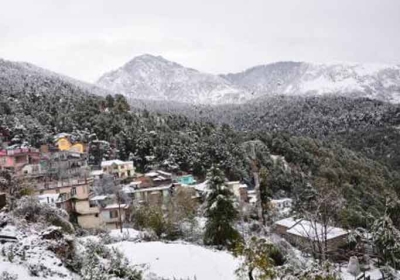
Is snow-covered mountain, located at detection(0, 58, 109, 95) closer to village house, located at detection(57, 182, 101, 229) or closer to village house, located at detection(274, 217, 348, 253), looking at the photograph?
village house, located at detection(57, 182, 101, 229)

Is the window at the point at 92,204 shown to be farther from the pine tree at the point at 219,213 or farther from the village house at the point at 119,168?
the village house at the point at 119,168

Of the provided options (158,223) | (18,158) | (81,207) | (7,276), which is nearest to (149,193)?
(81,207)

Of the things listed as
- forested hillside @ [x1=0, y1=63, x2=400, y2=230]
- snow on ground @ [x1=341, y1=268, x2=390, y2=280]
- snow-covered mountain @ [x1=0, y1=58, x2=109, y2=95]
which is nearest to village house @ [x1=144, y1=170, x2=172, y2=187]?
forested hillside @ [x1=0, y1=63, x2=400, y2=230]

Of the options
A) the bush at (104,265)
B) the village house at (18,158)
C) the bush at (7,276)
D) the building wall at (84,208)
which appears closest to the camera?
the bush at (7,276)

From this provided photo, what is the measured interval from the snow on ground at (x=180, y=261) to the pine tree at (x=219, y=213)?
7.37m

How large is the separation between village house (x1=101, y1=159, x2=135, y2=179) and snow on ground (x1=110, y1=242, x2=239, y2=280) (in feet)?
105

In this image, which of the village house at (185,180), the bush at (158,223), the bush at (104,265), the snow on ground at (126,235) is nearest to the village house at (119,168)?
the village house at (185,180)

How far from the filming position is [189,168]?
53.3 m

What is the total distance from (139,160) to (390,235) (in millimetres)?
45635

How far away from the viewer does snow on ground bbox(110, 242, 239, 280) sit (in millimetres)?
13383

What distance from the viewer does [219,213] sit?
23812mm

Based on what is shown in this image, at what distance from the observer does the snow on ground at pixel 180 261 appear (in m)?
13.4

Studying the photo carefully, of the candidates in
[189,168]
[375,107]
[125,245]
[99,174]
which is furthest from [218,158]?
[375,107]

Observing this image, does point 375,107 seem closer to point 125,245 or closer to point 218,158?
point 218,158
